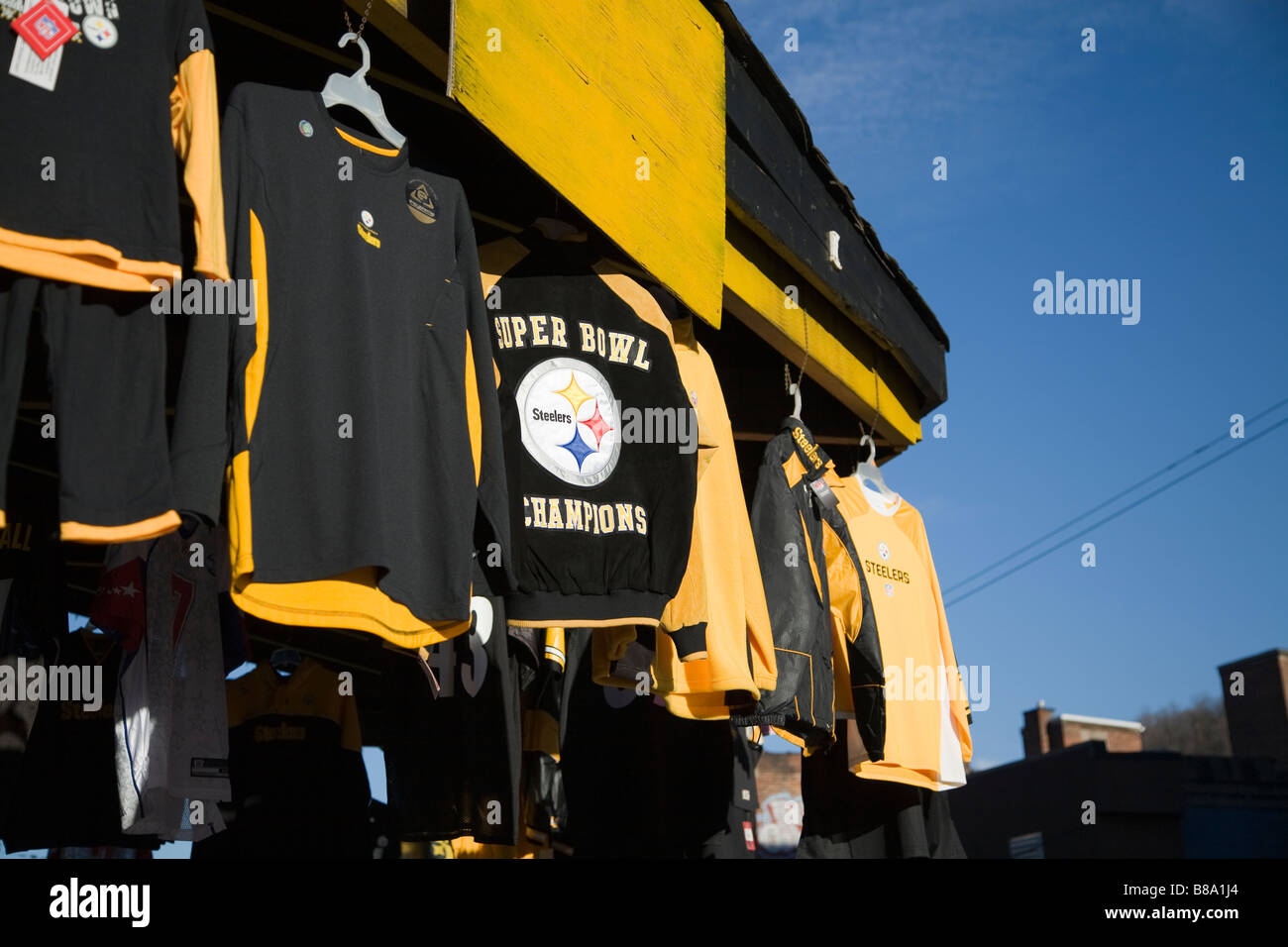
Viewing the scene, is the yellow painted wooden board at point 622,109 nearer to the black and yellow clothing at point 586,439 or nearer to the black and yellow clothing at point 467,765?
the black and yellow clothing at point 586,439

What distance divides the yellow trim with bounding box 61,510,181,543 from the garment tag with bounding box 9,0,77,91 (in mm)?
882

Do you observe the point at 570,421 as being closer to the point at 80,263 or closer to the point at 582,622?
the point at 582,622

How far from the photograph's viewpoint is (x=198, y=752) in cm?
387

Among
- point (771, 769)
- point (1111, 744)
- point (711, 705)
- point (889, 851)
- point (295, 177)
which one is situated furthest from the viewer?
point (771, 769)

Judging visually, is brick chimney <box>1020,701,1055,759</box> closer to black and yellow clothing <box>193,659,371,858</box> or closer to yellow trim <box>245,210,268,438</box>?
black and yellow clothing <box>193,659,371,858</box>

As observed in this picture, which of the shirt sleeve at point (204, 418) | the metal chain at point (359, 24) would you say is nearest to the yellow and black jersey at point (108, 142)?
the shirt sleeve at point (204, 418)

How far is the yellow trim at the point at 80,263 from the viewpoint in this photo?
7.97 feet

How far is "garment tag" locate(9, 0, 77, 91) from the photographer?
253 cm

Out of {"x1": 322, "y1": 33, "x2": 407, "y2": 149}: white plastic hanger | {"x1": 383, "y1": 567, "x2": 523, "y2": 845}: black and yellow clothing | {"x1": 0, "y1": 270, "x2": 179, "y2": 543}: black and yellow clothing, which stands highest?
{"x1": 322, "y1": 33, "x2": 407, "y2": 149}: white plastic hanger

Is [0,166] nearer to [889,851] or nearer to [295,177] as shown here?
[295,177]

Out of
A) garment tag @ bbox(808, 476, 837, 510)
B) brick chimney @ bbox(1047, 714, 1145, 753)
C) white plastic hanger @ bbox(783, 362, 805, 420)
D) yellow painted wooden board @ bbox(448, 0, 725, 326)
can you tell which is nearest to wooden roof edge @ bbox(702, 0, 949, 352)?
yellow painted wooden board @ bbox(448, 0, 725, 326)

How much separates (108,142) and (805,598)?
114 inches

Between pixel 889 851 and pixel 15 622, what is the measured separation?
3546 millimetres
